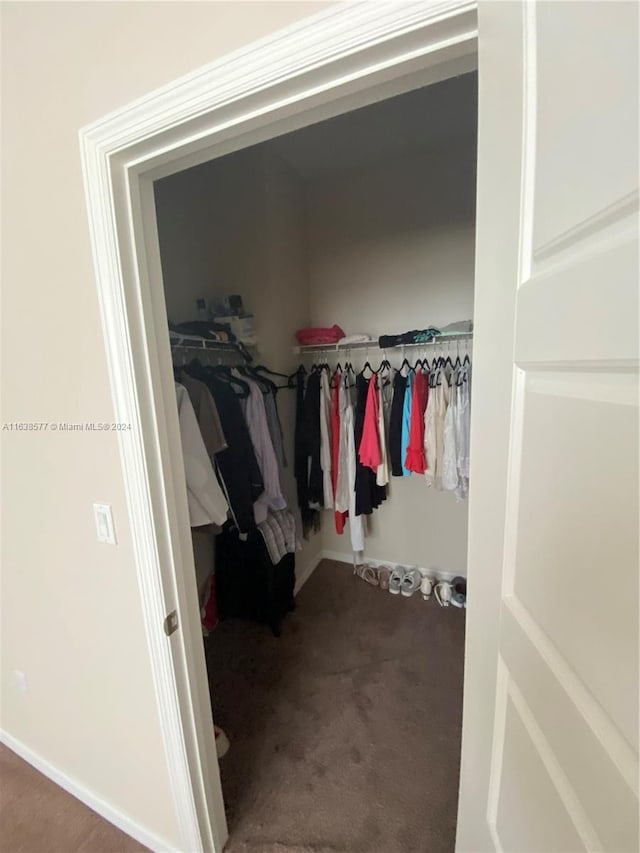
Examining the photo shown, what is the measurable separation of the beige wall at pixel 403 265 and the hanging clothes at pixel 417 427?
1.25 ft

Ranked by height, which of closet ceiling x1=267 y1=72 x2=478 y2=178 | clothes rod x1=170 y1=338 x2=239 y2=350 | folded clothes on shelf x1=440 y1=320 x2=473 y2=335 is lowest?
clothes rod x1=170 y1=338 x2=239 y2=350

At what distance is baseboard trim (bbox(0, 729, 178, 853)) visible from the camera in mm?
1180

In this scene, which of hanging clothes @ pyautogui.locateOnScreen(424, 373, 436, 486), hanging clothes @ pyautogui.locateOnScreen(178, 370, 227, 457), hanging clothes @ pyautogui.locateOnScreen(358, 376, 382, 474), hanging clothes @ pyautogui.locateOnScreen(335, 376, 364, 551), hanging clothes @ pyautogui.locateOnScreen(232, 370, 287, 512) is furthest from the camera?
hanging clothes @ pyautogui.locateOnScreen(335, 376, 364, 551)

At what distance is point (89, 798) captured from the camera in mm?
1310

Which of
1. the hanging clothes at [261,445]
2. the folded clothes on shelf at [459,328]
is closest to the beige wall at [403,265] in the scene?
the folded clothes on shelf at [459,328]

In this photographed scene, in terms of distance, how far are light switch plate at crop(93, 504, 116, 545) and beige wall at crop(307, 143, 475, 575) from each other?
187 centimetres

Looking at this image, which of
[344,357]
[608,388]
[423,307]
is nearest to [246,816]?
[608,388]

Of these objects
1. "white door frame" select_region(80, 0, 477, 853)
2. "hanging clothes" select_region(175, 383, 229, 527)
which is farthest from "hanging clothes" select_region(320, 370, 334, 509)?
"white door frame" select_region(80, 0, 477, 853)

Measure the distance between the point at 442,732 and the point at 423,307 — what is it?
227cm

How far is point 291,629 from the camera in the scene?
2.16 m

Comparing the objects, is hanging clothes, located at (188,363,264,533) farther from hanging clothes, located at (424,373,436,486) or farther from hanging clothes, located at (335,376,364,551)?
hanging clothes, located at (424,373,436,486)

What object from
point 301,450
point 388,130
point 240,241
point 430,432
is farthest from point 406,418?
point 388,130

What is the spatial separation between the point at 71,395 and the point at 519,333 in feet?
3.39

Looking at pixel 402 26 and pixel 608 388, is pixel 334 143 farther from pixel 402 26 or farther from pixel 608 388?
pixel 608 388
